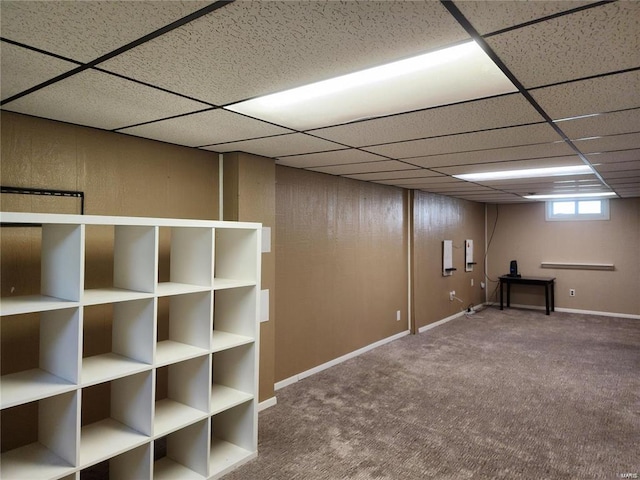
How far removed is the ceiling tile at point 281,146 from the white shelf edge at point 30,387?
68.5 inches

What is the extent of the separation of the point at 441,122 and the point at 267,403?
8.35 ft

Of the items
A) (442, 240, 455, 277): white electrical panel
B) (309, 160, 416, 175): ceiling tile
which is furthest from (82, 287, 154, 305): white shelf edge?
(442, 240, 455, 277): white electrical panel

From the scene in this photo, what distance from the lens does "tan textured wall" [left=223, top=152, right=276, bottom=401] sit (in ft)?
10.7

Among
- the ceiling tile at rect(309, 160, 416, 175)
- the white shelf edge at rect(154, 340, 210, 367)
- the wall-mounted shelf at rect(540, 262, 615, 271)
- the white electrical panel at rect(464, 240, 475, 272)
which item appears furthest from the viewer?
the white electrical panel at rect(464, 240, 475, 272)

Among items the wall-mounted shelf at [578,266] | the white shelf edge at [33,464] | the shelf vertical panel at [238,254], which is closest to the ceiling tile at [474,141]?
the shelf vertical panel at [238,254]

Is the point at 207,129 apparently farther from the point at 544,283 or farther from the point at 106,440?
the point at 544,283

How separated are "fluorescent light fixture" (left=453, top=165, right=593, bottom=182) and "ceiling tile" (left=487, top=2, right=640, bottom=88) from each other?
2.61 m

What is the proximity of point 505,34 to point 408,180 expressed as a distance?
363 centimetres

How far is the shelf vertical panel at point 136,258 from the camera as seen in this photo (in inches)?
85.2

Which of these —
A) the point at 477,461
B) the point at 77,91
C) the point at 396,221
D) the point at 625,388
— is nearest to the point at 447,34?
the point at 77,91

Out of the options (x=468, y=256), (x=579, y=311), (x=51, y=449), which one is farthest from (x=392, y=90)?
(x=579, y=311)

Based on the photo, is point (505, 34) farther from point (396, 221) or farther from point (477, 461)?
point (396, 221)

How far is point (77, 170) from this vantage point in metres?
2.49

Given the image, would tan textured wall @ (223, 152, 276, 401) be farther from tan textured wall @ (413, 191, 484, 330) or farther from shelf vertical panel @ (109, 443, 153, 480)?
tan textured wall @ (413, 191, 484, 330)
